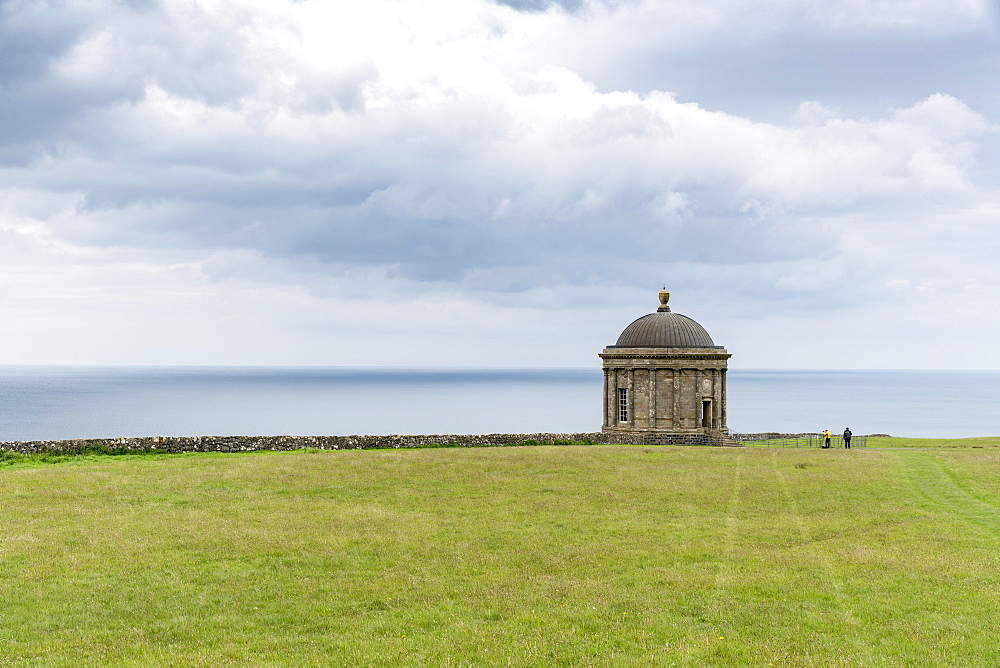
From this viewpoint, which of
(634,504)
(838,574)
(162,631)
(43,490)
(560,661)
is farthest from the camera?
(43,490)

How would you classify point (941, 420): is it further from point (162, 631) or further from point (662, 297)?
point (162, 631)

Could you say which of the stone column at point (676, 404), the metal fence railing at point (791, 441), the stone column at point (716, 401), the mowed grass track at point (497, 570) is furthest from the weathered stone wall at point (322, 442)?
the mowed grass track at point (497, 570)

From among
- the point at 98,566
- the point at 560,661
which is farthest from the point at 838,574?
A: the point at 98,566

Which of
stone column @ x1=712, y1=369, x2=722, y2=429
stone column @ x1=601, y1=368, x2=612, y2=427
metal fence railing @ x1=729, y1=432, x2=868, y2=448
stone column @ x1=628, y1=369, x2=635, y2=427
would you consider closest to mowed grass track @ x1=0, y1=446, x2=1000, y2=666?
metal fence railing @ x1=729, y1=432, x2=868, y2=448

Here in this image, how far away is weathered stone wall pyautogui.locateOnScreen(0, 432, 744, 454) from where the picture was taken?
39.8 meters

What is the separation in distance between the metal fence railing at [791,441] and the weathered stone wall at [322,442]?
367 centimetres

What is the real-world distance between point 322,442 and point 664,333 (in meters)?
22.5

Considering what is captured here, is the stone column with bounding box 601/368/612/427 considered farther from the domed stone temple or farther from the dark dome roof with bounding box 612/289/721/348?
the dark dome roof with bounding box 612/289/721/348

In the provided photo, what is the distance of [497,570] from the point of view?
17.3 m

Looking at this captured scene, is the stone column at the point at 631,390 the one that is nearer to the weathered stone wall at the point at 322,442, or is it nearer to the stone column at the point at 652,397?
the stone column at the point at 652,397

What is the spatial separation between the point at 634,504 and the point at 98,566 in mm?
15251

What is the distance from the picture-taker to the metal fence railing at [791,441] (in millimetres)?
52534

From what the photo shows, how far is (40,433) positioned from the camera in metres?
103

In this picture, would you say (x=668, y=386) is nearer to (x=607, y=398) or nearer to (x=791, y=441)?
(x=607, y=398)
